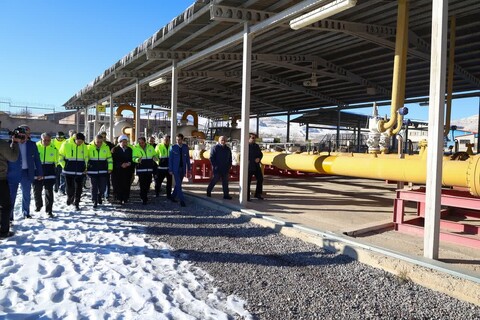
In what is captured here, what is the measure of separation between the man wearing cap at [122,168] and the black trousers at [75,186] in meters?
0.98

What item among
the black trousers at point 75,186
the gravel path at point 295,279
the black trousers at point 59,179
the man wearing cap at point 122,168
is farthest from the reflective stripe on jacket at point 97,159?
the black trousers at point 59,179

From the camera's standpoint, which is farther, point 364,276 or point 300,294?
point 364,276

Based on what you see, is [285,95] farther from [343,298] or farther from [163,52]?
[343,298]

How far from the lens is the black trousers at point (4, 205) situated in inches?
233

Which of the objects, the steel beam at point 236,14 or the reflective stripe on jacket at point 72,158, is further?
the reflective stripe on jacket at point 72,158

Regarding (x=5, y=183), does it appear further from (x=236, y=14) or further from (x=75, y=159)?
(x=236, y=14)

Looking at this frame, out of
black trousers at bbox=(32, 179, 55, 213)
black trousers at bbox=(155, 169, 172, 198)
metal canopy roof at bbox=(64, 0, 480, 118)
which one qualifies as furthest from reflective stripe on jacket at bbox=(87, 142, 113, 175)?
metal canopy roof at bbox=(64, 0, 480, 118)

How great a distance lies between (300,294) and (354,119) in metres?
27.0

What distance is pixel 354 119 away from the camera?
29438 millimetres

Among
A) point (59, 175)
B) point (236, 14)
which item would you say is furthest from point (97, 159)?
point (236, 14)

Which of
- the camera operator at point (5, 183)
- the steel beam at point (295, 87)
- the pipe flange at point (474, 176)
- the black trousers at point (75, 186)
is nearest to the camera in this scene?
the pipe flange at point (474, 176)

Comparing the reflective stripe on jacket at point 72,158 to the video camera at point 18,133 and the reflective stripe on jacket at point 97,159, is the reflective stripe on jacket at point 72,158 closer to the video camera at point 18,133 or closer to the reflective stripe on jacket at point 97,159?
the reflective stripe on jacket at point 97,159

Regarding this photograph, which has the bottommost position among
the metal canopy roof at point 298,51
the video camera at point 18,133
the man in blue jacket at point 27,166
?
the man in blue jacket at point 27,166

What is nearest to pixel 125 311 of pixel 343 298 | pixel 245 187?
pixel 343 298
